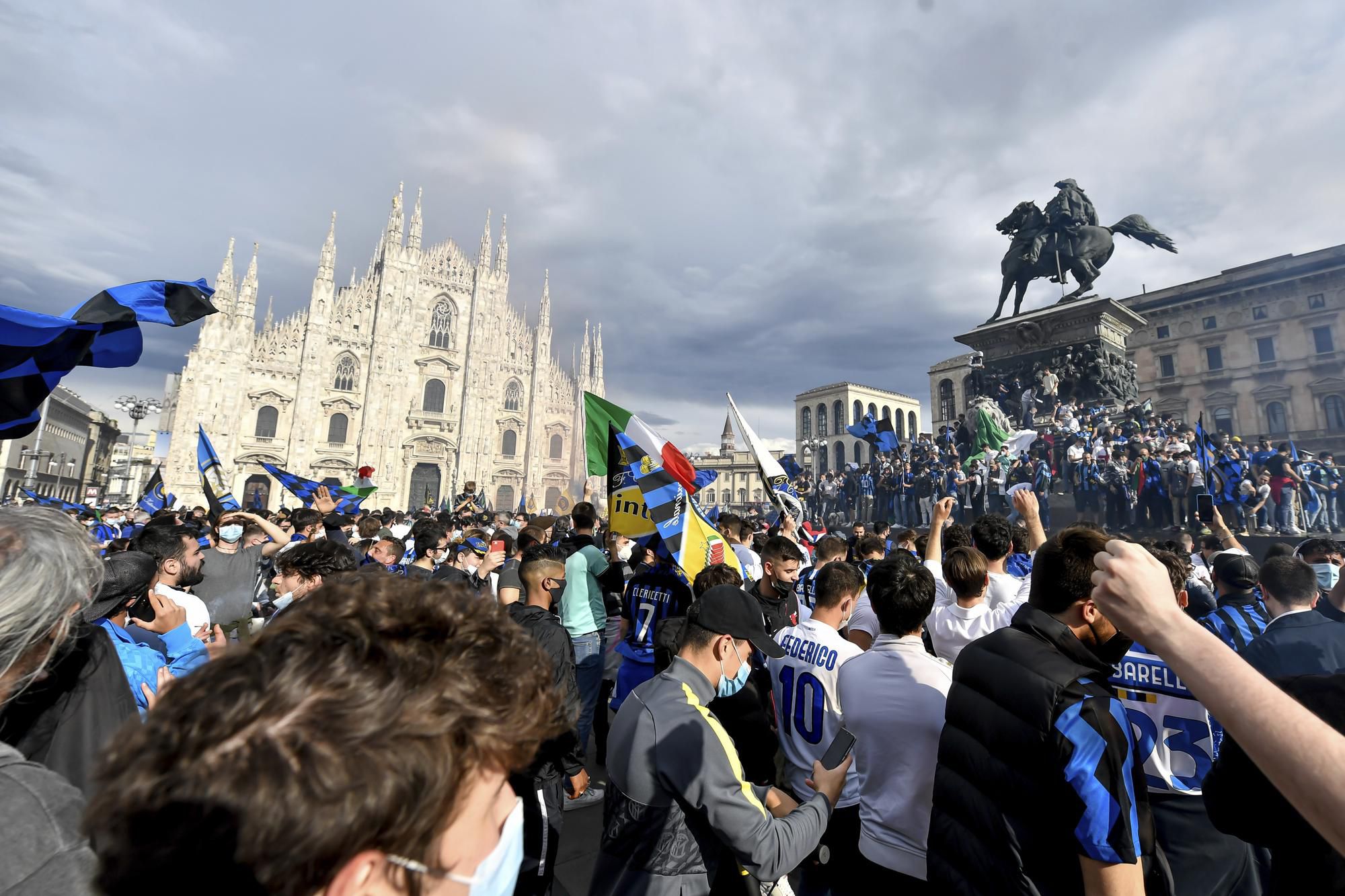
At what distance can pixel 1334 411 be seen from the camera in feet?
94.5

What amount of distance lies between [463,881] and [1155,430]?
15.6m

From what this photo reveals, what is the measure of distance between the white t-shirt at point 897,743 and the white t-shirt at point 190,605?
3.45m

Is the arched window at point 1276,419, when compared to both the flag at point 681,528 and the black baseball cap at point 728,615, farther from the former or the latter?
the black baseball cap at point 728,615

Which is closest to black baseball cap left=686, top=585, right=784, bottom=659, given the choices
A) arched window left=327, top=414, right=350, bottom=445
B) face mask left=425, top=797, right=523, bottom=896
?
face mask left=425, top=797, right=523, bottom=896

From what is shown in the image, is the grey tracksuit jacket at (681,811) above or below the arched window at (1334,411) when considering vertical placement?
below

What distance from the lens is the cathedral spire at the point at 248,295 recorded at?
32969 mm

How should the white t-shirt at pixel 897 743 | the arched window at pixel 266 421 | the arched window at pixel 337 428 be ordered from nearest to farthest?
the white t-shirt at pixel 897 743, the arched window at pixel 266 421, the arched window at pixel 337 428

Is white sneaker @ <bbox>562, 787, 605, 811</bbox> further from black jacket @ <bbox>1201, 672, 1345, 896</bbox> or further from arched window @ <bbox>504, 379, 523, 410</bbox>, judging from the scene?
arched window @ <bbox>504, 379, 523, 410</bbox>

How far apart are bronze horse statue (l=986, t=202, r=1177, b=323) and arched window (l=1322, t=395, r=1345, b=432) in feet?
77.0

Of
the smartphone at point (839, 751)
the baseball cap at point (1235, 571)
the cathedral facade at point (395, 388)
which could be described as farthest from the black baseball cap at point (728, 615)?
the cathedral facade at point (395, 388)

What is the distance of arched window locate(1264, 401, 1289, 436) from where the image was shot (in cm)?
3014

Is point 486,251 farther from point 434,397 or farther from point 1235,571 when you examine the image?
point 1235,571

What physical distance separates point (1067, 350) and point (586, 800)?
1518 cm

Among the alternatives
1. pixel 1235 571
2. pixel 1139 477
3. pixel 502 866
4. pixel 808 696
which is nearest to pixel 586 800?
pixel 808 696
